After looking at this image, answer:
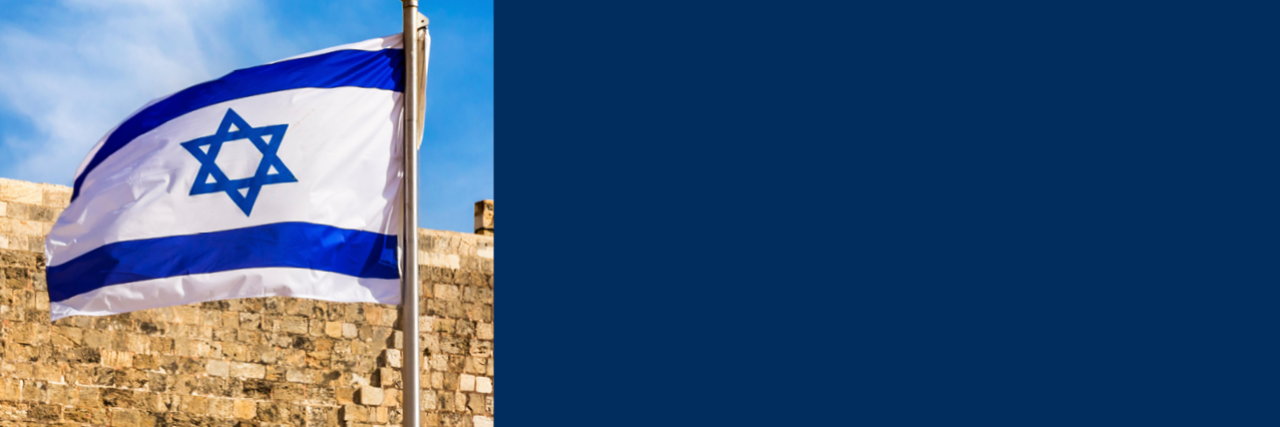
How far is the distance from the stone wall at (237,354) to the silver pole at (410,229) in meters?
6.75

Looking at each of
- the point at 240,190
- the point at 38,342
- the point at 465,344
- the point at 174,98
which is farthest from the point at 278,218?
the point at 465,344

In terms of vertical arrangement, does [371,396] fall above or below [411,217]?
above

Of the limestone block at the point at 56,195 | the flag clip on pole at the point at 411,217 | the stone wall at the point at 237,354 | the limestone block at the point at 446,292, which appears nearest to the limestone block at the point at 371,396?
the stone wall at the point at 237,354

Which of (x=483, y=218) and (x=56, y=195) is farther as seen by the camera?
(x=483, y=218)

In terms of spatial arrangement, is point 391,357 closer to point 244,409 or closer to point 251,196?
point 244,409

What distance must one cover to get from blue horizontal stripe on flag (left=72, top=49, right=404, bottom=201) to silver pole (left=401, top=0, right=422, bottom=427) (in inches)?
4.9

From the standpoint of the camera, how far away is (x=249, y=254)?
17.9ft

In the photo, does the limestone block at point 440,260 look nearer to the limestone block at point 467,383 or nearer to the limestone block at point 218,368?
the limestone block at point 467,383

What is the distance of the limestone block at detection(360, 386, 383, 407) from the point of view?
13.0 m

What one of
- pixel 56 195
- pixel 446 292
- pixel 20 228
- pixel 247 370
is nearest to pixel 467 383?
pixel 446 292

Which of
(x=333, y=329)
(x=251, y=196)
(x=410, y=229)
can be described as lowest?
(x=410, y=229)

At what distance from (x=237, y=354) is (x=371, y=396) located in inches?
52.3

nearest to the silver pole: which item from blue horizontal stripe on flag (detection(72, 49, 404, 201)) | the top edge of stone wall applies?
blue horizontal stripe on flag (detection(72, 49, 404, 201))

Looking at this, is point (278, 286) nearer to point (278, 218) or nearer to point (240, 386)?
point (278, 218)
